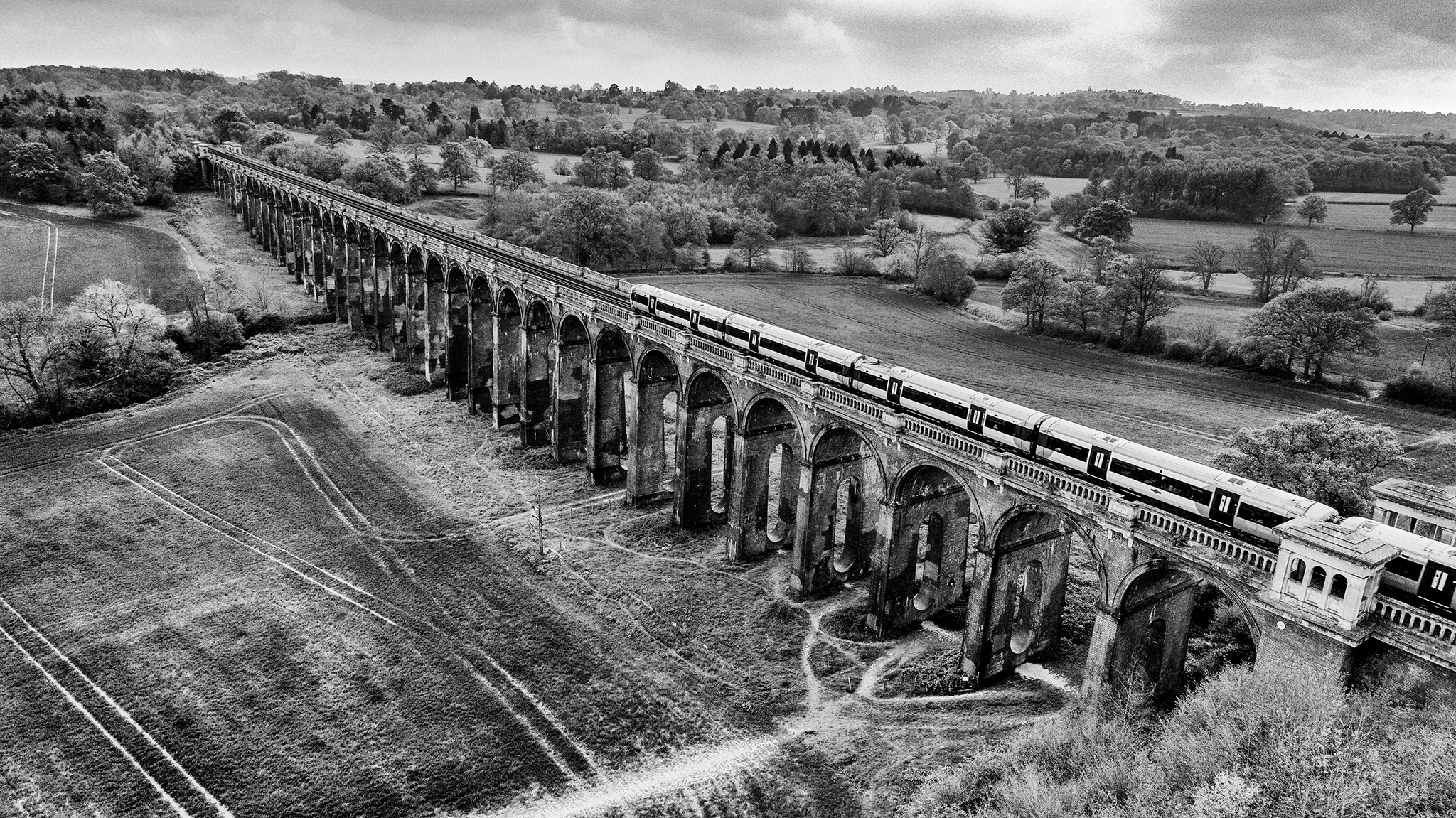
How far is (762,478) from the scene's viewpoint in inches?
2266

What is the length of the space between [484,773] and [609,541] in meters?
22.5

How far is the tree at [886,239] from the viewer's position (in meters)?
153

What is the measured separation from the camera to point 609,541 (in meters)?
61.5

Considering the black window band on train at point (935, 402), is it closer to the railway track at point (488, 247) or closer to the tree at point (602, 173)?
the railway track at point (488, 247)

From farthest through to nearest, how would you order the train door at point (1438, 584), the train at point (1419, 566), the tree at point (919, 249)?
1. the tree at point (919, 249)
2. the train at point (1419, 566)
3. the train door at point (1438, 584)

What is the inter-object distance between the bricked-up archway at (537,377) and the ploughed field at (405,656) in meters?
4.21

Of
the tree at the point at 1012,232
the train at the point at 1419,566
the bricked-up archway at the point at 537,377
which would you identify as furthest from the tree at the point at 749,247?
the train at the point at 1419,566

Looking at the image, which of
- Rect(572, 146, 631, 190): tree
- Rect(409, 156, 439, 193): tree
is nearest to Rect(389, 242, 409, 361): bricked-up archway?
Rect(572, 146, 631, 190): tree

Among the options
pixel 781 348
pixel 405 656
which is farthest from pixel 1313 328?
pixel 405 656

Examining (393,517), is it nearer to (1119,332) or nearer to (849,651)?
(849,651)

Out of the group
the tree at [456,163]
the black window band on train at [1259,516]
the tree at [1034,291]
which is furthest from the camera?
the tree at [456,163]

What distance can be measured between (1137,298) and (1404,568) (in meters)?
80.5

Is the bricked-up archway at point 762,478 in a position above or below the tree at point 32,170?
below

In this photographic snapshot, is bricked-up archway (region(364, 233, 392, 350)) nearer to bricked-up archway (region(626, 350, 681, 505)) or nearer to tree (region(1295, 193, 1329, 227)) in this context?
bricked-up archway (region(626, 350, 681, 505))
